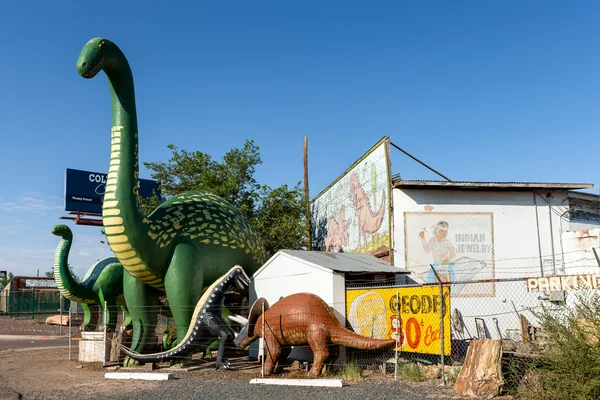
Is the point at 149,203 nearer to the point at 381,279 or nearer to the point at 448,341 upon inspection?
the point at 381,279

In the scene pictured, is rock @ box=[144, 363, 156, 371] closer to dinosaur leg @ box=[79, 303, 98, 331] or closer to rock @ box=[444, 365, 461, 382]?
dinosaur leg @ box=[79, 303, 98, 331]

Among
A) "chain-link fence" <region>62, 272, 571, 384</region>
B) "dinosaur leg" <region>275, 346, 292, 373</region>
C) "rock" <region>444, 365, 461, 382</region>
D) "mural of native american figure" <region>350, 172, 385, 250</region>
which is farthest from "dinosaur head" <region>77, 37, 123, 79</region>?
"rock" <region>444, 365, 461, 382</region>

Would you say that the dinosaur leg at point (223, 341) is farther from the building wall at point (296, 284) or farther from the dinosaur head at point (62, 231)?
the dinosaur head at point (62, 231)

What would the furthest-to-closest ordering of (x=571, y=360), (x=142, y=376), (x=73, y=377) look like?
1. (x=73, y=377)
2. (x=142, y=376)
3. (x=571, y=360)

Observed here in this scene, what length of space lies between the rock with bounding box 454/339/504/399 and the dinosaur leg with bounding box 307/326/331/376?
2713mm

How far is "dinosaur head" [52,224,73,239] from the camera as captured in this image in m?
15.4

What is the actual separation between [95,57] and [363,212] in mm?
9974

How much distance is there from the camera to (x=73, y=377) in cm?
1141

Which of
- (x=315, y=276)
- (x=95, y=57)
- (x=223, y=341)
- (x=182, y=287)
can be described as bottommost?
(x=223, y=341)

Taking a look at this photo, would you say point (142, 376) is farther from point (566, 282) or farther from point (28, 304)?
point (28, 304)

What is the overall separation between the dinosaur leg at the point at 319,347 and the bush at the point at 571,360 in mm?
3803

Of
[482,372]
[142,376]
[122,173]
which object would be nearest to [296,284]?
[142,376]

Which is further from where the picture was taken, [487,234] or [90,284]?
[90,284]

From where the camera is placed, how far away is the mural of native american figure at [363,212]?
17047mm
